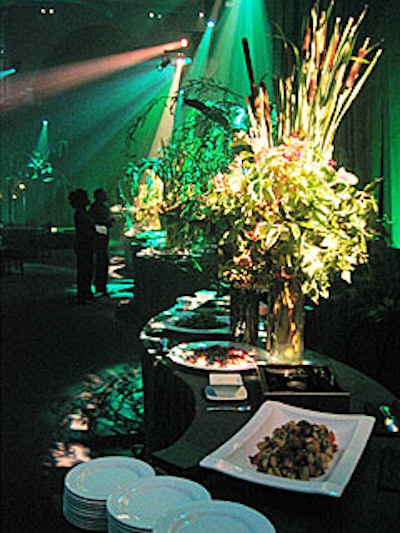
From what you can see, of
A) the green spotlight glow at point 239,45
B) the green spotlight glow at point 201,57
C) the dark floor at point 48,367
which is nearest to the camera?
the dark floor at point 48,367

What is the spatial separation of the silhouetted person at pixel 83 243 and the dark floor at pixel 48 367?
3.6 inches

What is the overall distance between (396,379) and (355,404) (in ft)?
5.34

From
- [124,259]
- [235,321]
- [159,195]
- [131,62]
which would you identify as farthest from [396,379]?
[131,62]

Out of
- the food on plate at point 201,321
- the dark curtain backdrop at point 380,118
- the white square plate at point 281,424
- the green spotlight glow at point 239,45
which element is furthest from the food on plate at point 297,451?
the green spotlight glow at point 239,45

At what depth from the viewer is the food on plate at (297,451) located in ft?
3.96

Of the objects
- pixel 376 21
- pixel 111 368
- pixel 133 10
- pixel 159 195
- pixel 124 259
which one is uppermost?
pixel 133 10

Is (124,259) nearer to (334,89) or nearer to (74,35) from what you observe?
(74,35)

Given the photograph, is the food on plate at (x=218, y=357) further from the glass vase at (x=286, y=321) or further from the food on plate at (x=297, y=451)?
the food on plate at (x=297, y=451)

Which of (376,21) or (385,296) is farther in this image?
(376,21)

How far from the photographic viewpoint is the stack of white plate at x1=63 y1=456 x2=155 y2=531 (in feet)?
3.67

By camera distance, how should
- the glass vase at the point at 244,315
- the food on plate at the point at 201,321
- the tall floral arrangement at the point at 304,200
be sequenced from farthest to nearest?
the food on plate at the point at 201,321 → the glass vase at the point at 244,315 → the tall floral arrangement at the point at 304,200

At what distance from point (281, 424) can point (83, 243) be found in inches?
207

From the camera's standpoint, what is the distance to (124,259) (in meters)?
6.54

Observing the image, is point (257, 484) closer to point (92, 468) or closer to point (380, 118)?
point (92, 468)
